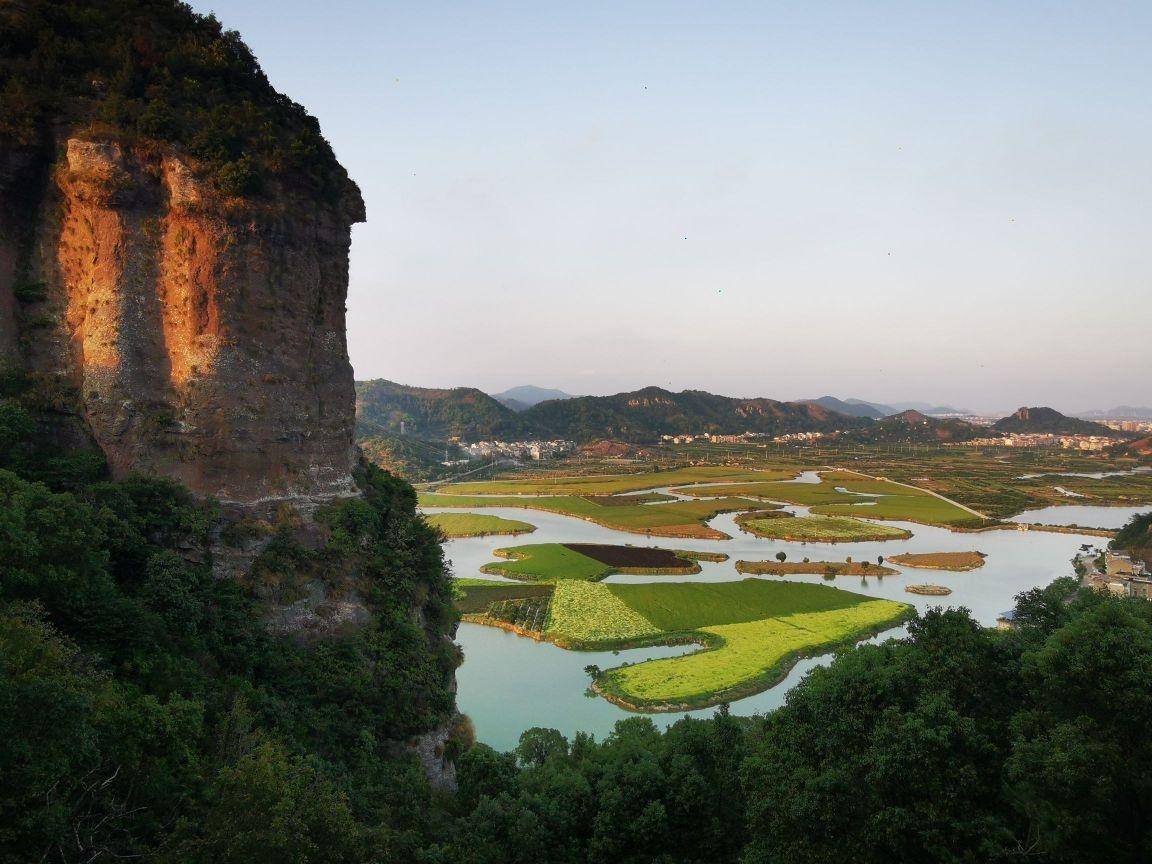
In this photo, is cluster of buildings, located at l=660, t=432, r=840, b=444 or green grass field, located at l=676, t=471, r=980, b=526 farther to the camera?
cluster of buildings, located at l=660, t=432, r=840, b=444

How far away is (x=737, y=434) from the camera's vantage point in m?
184

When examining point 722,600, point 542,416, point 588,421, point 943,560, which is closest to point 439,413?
point 542,416

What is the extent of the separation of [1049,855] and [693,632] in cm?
2137

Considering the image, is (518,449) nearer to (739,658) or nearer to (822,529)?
(822,529)

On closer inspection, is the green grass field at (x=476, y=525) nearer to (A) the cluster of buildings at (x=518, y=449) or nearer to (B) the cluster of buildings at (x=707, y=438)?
(A) the cluster of buildings at (x=518, y=449)

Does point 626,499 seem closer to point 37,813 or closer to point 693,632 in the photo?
point 693,632

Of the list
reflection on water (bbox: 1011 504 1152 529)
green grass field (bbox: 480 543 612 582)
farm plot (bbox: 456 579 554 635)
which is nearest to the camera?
farm plot (bbox: 456 579 554 635)

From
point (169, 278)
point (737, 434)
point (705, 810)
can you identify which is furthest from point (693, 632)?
point (737, 434)

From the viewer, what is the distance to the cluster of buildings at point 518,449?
125 metres

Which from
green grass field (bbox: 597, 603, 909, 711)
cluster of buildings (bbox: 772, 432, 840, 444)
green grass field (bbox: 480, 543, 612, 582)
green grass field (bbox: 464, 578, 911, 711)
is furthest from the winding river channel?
cluster of buildings (bbox: 772, 432, 840, 444)

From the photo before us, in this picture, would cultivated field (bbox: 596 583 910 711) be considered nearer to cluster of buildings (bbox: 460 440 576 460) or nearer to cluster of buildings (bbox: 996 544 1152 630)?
cluster of buildings (bbox: 996 544 1152 630)

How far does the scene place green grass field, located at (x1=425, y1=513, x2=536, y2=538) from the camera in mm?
54406

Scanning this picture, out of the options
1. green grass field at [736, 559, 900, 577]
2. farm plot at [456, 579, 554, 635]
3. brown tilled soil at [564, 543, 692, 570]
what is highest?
green grass field at [736, 559, 900, 577]

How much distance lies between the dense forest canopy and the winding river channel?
664 inches
